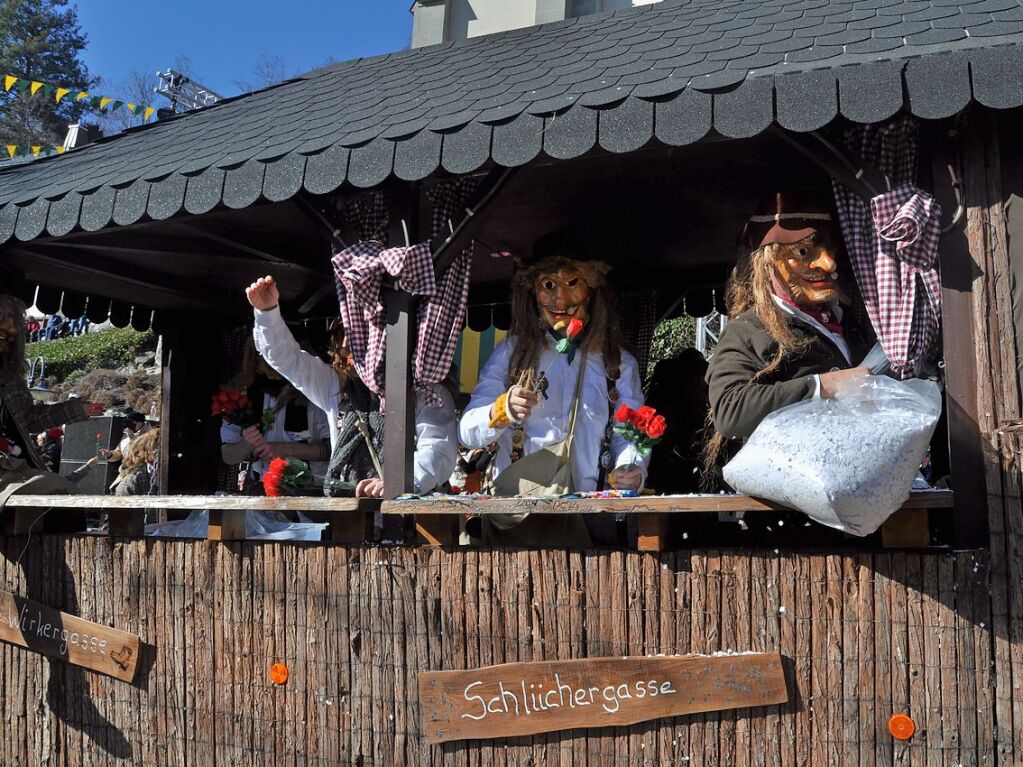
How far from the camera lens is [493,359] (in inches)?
181

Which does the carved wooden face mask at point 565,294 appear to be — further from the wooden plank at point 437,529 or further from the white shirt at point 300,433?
the white shirt at point 300,433

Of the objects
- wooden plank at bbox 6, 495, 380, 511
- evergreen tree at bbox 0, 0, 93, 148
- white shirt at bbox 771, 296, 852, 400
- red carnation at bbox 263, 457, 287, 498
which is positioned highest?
evergreen tree at bbox 0, 0, 93, 148

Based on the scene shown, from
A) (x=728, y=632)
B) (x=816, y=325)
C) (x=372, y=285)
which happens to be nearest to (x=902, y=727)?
(x=728, y=632)

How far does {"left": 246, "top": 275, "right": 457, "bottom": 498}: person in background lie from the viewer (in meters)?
4.57

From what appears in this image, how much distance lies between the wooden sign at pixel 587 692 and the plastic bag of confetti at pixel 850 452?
0.66 meters

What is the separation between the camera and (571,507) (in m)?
3.63

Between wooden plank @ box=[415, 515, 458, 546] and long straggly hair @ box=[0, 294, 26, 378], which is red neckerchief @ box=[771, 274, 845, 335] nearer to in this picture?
wooden plank @ box=[415, 515, 458, 546]

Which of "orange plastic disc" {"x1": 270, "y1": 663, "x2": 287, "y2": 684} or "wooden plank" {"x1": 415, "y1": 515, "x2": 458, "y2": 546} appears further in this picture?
"orange plastic disc" {"x1": 270, "y1": 663, "x2": 287, "y2": 684}

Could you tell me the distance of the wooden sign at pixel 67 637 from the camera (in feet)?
15.4

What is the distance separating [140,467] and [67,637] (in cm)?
594

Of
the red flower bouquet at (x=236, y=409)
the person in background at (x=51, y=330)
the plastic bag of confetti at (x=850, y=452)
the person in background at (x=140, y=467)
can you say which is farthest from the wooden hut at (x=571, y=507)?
the person in background at (x=51, y=330)

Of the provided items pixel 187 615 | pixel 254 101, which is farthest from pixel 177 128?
pixel 187 615

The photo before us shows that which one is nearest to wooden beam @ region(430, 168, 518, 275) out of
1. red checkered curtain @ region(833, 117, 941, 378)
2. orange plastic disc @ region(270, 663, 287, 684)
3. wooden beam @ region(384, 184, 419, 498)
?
wooden beam @ region(384, 184, 419, 498)

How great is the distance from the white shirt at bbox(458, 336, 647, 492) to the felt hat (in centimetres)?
92
